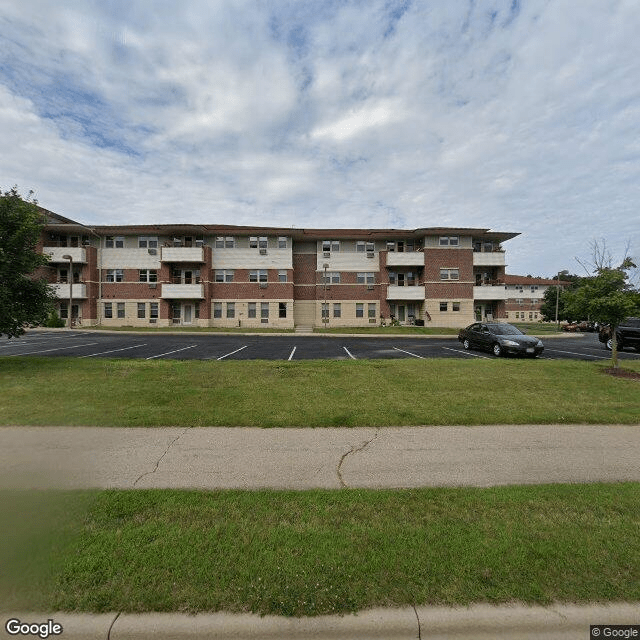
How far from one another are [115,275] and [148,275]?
3580 mm

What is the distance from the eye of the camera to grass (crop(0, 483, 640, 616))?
88.0 inches

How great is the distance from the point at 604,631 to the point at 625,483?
2.36 meters

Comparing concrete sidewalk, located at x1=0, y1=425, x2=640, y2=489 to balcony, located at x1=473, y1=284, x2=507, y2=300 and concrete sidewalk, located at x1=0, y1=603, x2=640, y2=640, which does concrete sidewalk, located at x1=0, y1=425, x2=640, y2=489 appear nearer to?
concrete sidewalk, located at x1=0, y1=603, x2=640, y2=640

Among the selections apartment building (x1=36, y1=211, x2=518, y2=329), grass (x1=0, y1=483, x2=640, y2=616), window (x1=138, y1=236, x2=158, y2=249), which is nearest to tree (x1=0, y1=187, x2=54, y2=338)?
grass (x1=0, y1=483, x2=640, y2=616)

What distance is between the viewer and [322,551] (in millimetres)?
2619

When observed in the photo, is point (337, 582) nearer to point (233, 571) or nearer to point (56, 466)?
point (233, 571)

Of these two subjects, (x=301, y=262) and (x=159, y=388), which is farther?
(x=301, y=262)

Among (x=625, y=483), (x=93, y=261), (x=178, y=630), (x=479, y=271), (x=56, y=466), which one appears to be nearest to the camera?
(x=178, y=630)

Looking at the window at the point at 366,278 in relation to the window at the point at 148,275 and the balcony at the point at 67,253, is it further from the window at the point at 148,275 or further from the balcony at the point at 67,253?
the balcony at the point at 67,253

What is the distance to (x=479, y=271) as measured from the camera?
3684cm

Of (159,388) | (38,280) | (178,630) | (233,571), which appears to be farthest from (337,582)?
(38,280)

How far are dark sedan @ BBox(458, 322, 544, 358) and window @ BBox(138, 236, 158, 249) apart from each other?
3206 cm

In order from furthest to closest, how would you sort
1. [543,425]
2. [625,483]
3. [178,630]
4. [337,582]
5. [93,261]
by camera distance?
[93,261] < [543,425] < [625,483] < [337,582] < [178,630]

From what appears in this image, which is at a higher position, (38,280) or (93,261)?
(93,261)
